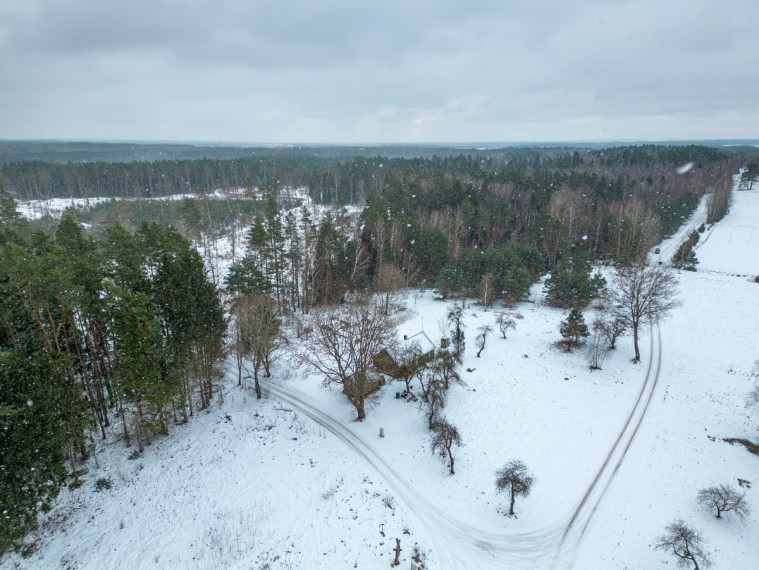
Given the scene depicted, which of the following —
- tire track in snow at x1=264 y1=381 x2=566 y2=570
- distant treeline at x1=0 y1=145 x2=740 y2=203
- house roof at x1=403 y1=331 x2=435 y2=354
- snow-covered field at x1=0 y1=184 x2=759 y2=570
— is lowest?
tire track in snow at x1=264 y1=381 x2=566 y2=570

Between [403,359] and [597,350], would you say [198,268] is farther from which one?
[597,350]

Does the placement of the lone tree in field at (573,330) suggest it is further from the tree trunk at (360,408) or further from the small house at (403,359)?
the tree trunk at (360,408)

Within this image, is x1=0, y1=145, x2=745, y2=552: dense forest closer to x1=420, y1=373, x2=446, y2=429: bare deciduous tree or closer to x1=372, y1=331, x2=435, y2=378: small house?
x1=372, y1=331, x2=435, y2=378: small house

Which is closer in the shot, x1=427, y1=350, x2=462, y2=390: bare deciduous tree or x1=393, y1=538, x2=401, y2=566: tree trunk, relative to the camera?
x1=393, y1=538, x2=401, y2=566: tree trunk

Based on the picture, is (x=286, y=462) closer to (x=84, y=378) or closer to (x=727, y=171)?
(x=84, y=378)

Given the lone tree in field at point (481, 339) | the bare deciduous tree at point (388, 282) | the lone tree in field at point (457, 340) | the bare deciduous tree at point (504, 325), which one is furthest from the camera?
the bare deciduous tree at point (388, 282)

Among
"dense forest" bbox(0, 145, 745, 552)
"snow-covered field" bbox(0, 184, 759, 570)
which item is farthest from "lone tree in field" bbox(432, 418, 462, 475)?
"dense forest" bbox(0, 145, 745, 552)

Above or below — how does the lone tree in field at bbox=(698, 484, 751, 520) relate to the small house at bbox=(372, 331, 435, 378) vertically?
below

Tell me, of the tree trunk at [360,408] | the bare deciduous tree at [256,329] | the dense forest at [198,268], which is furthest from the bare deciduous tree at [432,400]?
the dense forest at [198,268]
